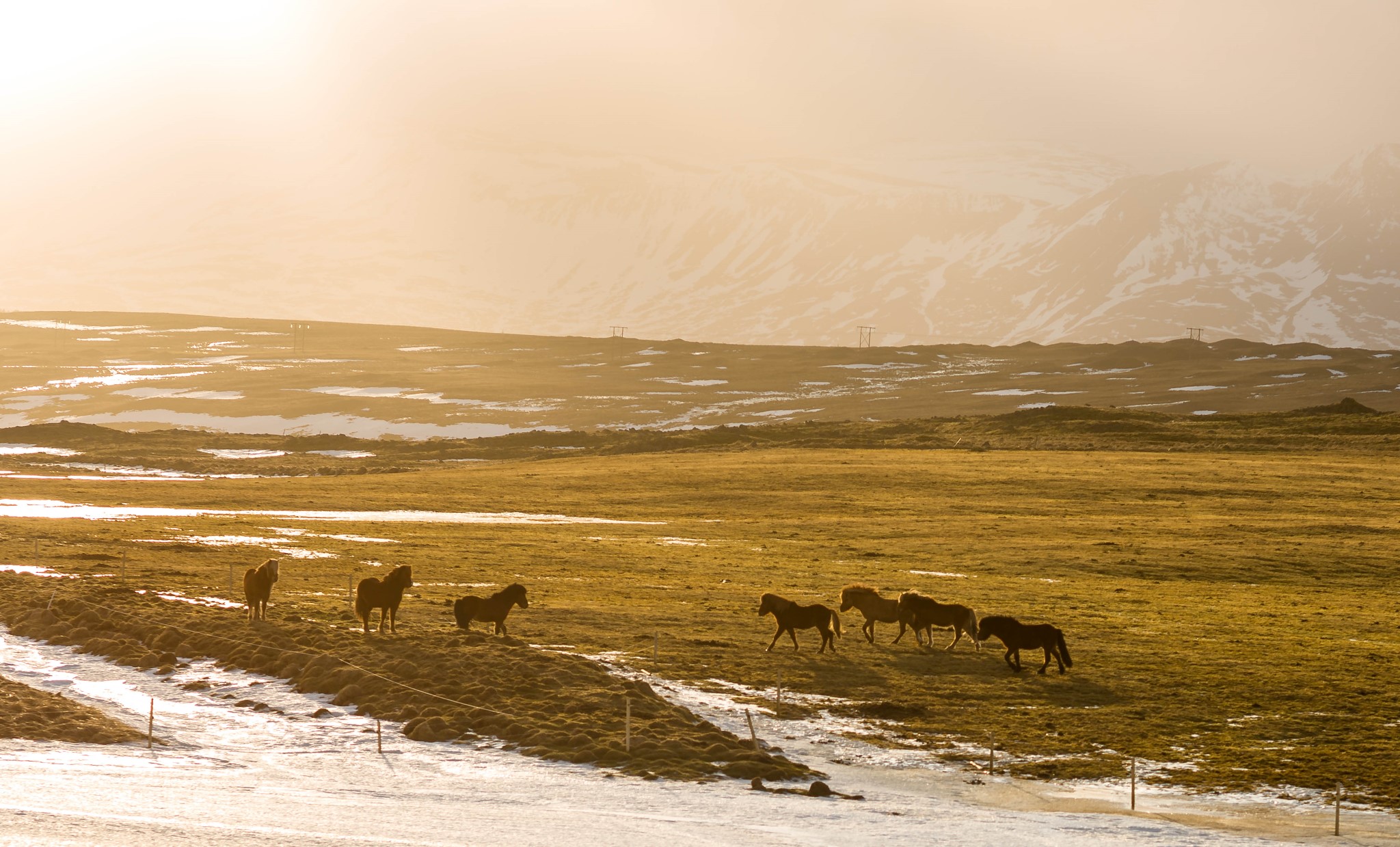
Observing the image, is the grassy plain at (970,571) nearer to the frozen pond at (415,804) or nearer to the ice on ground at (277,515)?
the ice on ground at (277,515)

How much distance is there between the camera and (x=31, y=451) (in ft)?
409

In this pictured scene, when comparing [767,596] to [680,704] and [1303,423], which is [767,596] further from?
[1303,423]

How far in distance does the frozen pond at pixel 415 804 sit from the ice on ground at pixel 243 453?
100947 millimetres

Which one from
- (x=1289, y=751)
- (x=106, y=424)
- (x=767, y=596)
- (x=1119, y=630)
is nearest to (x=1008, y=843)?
(x=1289, y=751)

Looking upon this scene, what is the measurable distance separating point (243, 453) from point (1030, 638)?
356ft

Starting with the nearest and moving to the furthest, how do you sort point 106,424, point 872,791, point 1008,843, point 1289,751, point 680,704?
point 1008,843, point 872,791, point 1289,751, point 680,704, point 106,424

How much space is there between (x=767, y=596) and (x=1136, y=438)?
86.4 m

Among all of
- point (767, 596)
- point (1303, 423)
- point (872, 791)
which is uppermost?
point (1303, 423)

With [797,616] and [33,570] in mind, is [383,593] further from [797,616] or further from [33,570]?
[33,570]

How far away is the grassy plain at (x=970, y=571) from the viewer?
26.2 m

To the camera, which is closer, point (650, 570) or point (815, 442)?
point (650, 570)

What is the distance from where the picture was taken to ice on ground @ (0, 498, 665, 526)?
67.8m

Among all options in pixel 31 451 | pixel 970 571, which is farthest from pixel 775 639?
pixel 31 451

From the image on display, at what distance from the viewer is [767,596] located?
32375 millimetres
